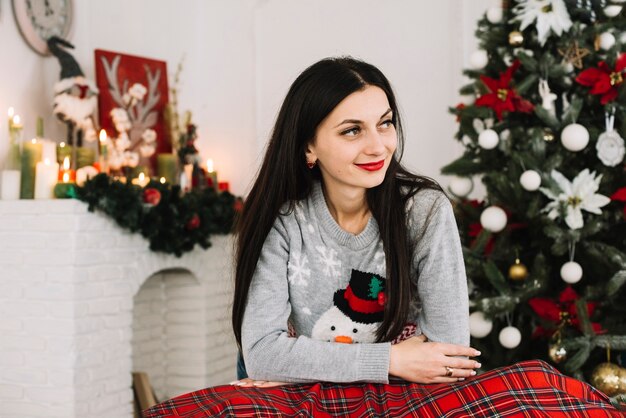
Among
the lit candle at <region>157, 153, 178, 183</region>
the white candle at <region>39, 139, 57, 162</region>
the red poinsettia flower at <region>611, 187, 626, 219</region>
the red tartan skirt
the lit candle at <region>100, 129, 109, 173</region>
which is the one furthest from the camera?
the lit candle at <region>157, 153, 178, 183</region>

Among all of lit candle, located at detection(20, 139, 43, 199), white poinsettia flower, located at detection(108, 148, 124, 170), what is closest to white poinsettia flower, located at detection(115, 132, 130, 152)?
white poinsettia flower, located at detection(108, 148, 124, 170)

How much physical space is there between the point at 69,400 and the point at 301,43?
2190mm

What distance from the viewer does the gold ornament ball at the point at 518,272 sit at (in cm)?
245

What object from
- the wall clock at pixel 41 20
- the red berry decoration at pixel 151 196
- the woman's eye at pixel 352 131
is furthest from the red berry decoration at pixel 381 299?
the wall clock at pixel 41 20

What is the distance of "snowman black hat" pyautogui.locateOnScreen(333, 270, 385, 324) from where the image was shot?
1663 millimetres

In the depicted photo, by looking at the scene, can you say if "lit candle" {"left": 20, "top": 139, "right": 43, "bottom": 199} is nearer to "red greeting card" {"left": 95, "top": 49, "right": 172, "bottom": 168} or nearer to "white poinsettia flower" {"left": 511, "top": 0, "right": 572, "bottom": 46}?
"red greeting card" {"left": 95, "top": 49, "right": 172, "bottom": 168}

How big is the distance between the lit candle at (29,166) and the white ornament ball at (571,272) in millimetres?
2097

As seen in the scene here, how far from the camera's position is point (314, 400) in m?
1.42

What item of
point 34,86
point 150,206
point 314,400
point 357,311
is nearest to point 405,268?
point 357,311

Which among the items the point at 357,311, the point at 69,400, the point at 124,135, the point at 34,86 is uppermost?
the point at 34,86

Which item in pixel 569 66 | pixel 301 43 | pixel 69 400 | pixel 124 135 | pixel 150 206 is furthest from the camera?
pixel 301 43

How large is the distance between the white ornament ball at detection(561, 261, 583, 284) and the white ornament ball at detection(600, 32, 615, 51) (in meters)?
0.76

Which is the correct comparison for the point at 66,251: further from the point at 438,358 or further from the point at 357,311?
the point at 438,358

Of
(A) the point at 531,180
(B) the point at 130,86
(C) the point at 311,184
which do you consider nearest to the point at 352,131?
(C) the point at 311,184
